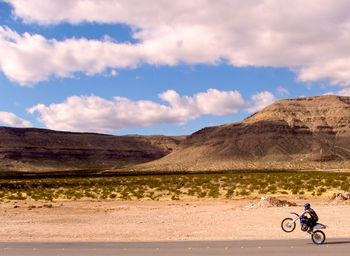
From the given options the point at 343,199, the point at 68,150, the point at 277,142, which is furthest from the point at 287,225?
the point at 68,150

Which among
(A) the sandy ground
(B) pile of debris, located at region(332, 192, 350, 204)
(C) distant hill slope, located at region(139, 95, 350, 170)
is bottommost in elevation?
(A) the sandy ground

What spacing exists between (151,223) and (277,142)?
97.1 m

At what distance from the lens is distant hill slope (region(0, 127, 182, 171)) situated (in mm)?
136000

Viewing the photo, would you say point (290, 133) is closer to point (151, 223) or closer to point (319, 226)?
point (151, 223)

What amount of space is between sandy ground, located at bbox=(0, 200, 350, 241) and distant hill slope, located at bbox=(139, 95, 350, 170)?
7291 cm

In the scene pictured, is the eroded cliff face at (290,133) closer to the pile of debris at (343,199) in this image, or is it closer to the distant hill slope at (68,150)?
the distant hill slope at (68,150)

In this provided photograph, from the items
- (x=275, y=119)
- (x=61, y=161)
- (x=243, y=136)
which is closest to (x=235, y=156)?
(x=243, y=136)

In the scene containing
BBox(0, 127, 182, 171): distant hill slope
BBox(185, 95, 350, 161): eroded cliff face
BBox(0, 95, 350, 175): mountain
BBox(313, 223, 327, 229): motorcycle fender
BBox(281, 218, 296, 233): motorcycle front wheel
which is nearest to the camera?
BBox(313, 223, 327, 229): motorcycle fender

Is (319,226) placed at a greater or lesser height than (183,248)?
greater

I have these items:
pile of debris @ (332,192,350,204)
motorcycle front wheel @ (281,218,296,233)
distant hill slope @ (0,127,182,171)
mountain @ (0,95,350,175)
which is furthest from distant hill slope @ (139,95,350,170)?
motorcycle front wheel @ (281,218,296,233)

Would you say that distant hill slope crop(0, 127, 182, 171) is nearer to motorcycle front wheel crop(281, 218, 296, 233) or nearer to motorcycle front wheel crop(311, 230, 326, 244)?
motorcycle front wheel crop(281, 218, 296, 233)

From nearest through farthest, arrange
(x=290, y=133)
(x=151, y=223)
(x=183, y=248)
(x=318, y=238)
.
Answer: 1. (x=183, y=248)
2. (x=318, y=238)
3. (x=151, y=223)
4. (x=290, y=133)

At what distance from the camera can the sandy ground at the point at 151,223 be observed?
13891mm

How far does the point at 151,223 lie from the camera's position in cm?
1750
